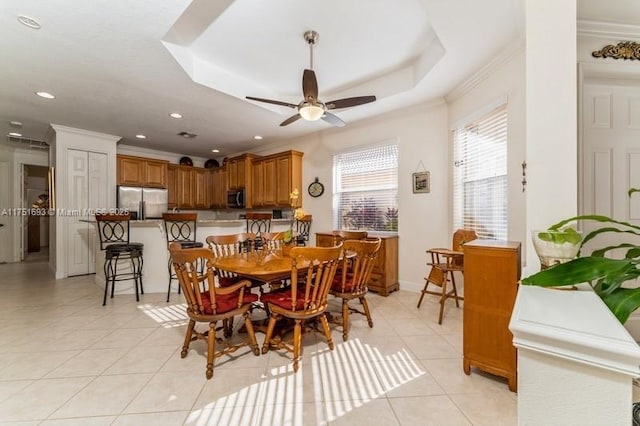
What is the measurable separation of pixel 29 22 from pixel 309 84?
91.6 inches

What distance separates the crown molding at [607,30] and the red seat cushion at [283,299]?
10.4 feet

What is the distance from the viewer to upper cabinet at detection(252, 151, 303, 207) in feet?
17.2

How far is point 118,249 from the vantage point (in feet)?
11.5

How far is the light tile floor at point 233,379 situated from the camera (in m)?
1.54

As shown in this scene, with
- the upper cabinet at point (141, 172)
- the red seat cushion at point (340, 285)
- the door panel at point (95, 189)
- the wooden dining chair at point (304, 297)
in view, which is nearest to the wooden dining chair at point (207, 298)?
the wooden dining chair at point (304, 297)

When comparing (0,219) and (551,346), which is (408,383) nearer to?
(551,346)

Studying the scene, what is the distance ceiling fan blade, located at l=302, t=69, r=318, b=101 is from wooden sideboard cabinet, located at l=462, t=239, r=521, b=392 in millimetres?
1927

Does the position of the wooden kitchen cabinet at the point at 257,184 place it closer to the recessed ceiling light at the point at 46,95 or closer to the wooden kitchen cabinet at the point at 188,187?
the wooden kitchen cabinet at the point at 188,187

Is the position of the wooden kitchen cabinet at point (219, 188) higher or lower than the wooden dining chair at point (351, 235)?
higher

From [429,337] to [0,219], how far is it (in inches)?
364

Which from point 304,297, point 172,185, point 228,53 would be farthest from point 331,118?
point 172,185

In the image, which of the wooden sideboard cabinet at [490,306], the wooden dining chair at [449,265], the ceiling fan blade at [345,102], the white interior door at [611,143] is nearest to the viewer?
the wooden sideboard cabinet at [490,306]

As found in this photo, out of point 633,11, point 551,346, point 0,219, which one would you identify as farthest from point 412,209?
point 0,219

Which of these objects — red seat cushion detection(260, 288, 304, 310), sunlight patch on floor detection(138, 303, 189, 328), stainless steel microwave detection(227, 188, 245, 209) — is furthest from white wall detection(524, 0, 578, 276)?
stainless steel microwave detection(227, 188, 245, 209)
